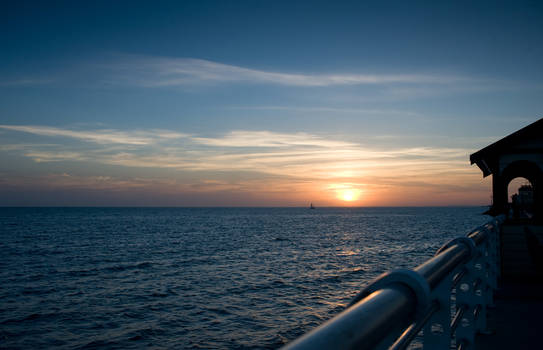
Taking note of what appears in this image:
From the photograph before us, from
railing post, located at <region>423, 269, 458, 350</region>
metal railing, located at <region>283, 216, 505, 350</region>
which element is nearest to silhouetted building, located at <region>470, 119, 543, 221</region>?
metal railing, located at <region>283, 216, 505, 350</region>

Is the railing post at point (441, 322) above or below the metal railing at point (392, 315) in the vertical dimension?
below

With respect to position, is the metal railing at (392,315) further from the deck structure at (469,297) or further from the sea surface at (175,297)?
the sea surface at (175,297)

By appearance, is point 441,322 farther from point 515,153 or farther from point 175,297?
point 175,297

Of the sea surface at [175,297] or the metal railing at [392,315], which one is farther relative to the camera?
the sea surface at [175,297]

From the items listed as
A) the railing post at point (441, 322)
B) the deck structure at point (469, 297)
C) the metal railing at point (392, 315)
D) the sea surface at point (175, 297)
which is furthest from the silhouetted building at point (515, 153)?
the railing post at point (441, 322)

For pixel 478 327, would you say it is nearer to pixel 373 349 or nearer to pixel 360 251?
pixel 373 349

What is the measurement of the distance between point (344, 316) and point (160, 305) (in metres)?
20.0

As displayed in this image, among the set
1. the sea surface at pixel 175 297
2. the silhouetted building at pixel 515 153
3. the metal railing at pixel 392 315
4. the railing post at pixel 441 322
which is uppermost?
the silhouetted building at pixel 515 153

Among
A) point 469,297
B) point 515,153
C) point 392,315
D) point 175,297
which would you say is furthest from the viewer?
point 175,297

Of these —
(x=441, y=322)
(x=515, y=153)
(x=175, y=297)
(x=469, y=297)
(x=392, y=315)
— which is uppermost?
(x=515, y=153)

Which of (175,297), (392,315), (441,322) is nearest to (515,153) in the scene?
(441,322)

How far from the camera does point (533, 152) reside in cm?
1166

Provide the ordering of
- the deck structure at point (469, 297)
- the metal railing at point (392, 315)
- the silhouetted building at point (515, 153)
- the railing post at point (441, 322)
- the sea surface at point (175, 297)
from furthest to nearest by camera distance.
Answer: the sea surface at point (175, 297), the silhouetted building at point (515, 153), the railing post at point (441, 322), the deck structure at point (469, 297), the metal railing at point (392, 315)

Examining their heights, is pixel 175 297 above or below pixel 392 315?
below
